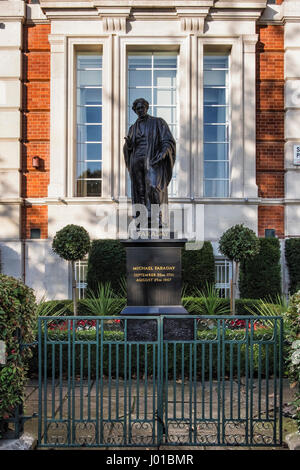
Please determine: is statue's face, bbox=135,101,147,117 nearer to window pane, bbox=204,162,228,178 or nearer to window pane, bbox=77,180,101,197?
window pane, bbox=77,180,101,197

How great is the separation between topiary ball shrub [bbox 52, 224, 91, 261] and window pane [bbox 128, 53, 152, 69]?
5155 mm

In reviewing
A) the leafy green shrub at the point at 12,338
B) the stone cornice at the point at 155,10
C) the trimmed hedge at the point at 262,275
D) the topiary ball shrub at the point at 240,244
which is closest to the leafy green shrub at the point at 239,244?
the topiary ball shrub at the point at 240,244

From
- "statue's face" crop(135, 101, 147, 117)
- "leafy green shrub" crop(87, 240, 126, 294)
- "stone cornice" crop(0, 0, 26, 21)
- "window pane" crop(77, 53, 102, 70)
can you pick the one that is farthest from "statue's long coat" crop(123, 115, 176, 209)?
"stone cornice" crop(0, 0, 26, 21)

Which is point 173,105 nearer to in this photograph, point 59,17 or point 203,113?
point 203,113

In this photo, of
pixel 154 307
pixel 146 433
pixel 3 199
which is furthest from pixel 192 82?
pixel 146 433

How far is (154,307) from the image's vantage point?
6195mm

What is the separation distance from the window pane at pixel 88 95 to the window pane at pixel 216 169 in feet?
11.1

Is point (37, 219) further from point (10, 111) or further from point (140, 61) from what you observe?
point (140, 61)

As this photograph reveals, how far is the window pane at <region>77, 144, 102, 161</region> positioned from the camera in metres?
10.9

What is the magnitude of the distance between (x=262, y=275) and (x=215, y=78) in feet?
17.6

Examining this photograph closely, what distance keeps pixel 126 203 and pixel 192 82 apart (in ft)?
11.5

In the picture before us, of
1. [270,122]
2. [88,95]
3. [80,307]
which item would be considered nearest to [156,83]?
[88,95]

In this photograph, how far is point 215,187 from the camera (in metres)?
10.9

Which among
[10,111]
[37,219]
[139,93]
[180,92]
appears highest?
[139,93]
